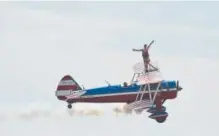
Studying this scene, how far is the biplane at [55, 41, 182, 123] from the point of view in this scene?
5197 inches

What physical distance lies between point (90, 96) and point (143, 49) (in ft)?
26.6

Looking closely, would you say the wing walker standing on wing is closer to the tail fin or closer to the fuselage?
the fuselage

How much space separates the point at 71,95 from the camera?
5271 inches

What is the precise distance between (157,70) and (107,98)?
6.62 metres

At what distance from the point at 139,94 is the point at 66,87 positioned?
8674mm

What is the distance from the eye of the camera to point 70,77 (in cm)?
13575

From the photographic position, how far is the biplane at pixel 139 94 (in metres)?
132

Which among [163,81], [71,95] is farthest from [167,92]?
[71,95]

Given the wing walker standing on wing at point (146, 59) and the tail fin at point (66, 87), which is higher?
the wing walker standing on wing at point (146, 59)

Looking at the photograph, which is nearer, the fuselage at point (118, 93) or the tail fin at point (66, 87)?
the fuselage at point (118, 93)

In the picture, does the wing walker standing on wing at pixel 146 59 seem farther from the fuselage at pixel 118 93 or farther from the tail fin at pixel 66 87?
the tail fin at pixel 66 87

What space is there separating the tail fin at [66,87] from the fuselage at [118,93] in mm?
598

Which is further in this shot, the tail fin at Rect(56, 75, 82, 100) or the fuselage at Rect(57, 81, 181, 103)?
the tail fin at Rect(56, 75, 82, 100)

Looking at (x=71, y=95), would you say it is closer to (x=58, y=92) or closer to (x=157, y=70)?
(x=58, y=92)
